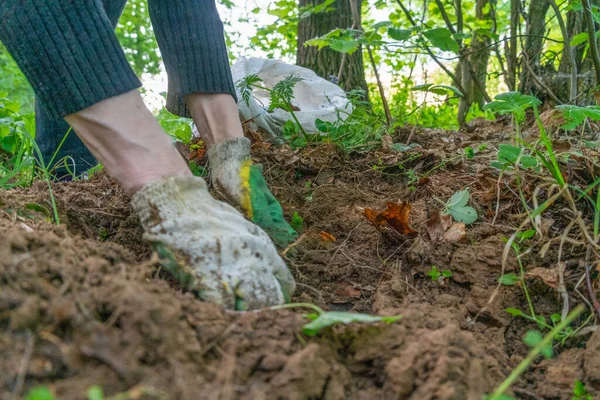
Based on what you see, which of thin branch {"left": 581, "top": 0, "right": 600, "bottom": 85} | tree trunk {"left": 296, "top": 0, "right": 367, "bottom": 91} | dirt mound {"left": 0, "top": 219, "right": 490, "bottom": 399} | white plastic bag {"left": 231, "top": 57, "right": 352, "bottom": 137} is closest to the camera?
dirt mound {"left": 0, "top": 219, "right": 490, "bottom": 399}

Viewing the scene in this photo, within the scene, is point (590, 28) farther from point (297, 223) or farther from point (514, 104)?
point (297, 223)

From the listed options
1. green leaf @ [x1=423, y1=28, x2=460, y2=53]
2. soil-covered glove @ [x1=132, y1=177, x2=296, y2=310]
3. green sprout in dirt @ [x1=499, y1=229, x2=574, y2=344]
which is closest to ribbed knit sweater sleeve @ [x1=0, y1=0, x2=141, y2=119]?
soil-covered glove @ [x1=132, y1=177, x2=296, y2=310]

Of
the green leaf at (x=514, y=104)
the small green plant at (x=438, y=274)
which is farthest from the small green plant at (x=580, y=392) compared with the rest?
the green leaf at (x=514, y=104)

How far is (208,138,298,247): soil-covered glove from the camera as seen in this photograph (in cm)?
140

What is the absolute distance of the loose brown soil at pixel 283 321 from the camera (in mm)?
693

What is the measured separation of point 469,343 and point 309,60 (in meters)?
3.41

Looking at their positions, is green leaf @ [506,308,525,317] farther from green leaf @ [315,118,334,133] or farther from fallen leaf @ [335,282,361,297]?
green leaf @ [315,118,334,133]

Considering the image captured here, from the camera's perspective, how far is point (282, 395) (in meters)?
0.73

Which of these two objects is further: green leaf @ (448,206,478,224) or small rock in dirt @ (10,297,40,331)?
green leaf @ (448,206,478,224)

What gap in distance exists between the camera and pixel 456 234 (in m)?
1.43

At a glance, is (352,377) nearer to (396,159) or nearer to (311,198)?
(311,198)

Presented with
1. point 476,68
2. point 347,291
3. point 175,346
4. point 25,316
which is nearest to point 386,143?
point 347,291

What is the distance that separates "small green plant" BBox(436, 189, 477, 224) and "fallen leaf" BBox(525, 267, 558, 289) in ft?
0.93

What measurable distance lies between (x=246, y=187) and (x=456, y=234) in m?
0.65
